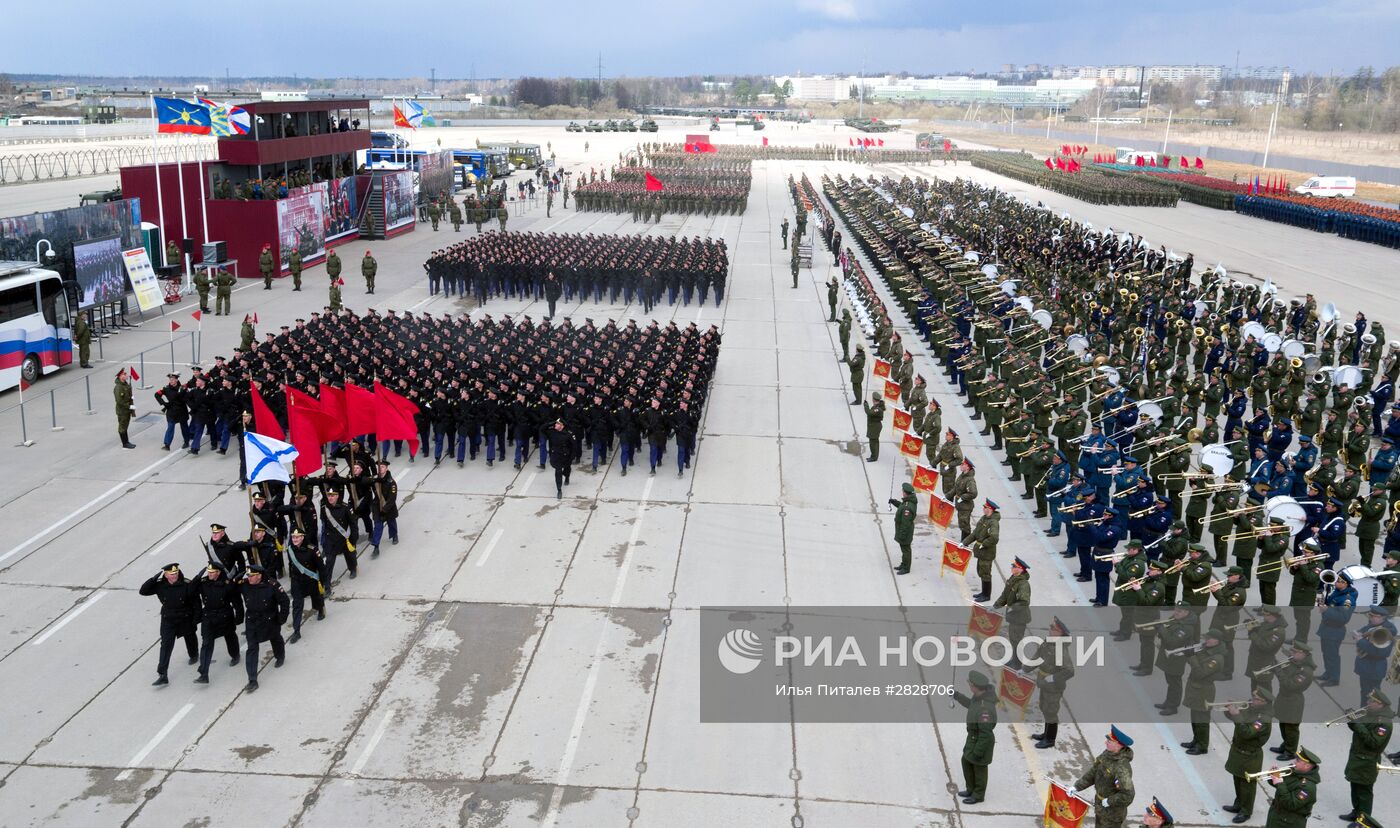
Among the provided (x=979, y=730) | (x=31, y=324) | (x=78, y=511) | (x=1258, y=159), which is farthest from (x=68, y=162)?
(x=1258, y=159)

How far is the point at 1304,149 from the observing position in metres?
106

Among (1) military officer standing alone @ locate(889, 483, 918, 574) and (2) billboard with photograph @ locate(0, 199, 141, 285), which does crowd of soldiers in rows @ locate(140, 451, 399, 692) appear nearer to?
(1) military officer standing alone @ locate(889, 483, 918, 574)

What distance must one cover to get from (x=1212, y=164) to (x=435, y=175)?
6978 cm

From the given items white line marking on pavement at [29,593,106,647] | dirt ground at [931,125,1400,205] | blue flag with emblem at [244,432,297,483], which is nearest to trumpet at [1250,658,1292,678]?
blue flag with emblem at [244,432,297,483]

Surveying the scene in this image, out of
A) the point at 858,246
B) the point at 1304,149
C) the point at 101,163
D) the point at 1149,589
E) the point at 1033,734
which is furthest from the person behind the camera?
the point at 1304,149

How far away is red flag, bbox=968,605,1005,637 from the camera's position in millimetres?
11617

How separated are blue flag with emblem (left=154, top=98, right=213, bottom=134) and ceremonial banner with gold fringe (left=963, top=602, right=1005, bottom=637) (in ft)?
91.9

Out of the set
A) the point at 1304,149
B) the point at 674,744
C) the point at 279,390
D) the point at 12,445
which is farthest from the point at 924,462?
the point at 1304,149

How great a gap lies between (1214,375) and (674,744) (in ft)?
50.4

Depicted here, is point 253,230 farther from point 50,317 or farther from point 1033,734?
point 1033,734

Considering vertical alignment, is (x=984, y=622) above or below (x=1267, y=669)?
below

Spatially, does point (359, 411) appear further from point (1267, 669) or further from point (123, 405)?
point (1267, 669)

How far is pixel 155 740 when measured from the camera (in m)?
10.0

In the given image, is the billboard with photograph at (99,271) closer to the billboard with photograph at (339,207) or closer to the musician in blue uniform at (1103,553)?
the billboard with photograph at (339,207)
